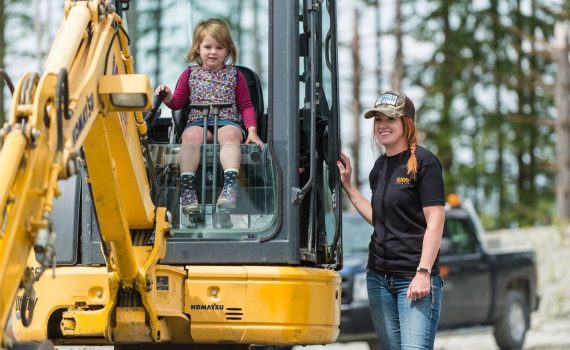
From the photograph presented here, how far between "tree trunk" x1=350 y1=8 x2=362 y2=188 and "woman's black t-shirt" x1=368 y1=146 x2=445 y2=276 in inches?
1026

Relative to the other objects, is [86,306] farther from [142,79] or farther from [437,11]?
[437,11]

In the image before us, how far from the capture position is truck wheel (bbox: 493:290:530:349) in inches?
626

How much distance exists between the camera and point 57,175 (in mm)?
5121

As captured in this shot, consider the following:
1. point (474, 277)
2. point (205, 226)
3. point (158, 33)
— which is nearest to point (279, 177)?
point (205, 226)

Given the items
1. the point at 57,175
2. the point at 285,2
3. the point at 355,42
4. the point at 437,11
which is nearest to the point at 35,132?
the point at 57,175

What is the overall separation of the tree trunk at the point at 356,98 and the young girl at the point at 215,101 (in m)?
25.5

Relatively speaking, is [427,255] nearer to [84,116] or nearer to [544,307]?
[84,116]

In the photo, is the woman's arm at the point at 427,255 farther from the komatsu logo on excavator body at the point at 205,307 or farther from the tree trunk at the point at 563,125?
the tree trunk at the point at 563,125

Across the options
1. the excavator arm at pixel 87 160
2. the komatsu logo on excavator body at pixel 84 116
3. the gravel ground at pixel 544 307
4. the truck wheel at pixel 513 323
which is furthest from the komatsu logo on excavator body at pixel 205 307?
the truck wheel at pixel 513 323

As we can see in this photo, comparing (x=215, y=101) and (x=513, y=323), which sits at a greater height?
(x=215, y=101)

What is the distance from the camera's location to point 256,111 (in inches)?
305

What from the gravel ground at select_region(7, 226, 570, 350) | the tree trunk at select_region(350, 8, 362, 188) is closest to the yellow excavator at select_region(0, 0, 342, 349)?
the gravel ground at select_region(7, 226, 570, 350)

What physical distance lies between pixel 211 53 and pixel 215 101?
287 millimetres

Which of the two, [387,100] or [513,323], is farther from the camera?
[513,323]
